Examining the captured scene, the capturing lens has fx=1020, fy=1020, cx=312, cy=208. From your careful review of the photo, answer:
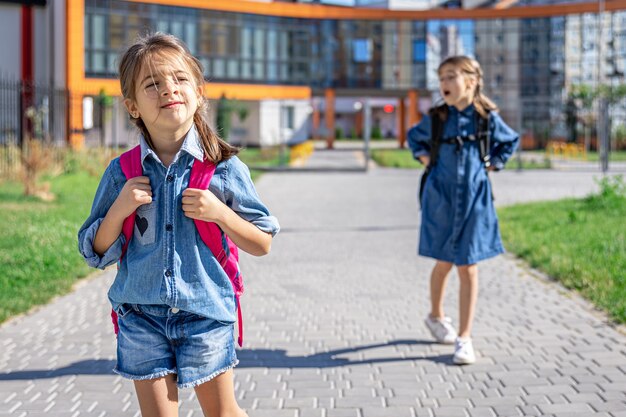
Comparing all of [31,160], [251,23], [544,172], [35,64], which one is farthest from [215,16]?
[31,160]

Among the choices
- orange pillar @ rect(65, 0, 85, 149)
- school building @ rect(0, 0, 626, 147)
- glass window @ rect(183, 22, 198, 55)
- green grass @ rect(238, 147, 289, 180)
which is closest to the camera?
green grass @ rect(238, 147, 289, 180)

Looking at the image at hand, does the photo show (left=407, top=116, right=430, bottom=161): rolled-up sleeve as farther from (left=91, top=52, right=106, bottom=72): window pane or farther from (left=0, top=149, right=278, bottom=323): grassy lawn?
(left=91, top=52, right=106, bottom=72): window pane

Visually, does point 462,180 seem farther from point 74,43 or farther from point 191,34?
point 191,34

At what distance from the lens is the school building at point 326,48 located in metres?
50.5

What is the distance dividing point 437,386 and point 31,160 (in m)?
13.5

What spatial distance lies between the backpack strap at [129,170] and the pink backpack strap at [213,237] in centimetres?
17

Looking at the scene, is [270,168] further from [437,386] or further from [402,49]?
[402,49]

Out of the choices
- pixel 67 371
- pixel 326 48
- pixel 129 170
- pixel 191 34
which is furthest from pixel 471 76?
pixel 326 48

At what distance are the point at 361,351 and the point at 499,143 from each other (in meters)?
1.48

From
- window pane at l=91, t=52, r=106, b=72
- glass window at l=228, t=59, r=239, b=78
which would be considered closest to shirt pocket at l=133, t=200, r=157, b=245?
window pane at l=91, t=52, r=106, b=72

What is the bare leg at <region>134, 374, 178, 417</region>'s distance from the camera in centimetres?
302

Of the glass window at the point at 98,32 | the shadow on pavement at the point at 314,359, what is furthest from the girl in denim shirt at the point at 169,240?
the glass window at the point at 98,32

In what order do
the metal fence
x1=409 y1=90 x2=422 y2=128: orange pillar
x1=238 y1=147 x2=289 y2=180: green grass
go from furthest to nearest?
x1=409 y1=90 x2=422 y2=128: orange pillar, x1=238 y1=147 x2=289 y2=180: green grass, the metal fence

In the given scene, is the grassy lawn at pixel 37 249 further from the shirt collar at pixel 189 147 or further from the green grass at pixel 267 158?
the green grass at pixel 267 158
